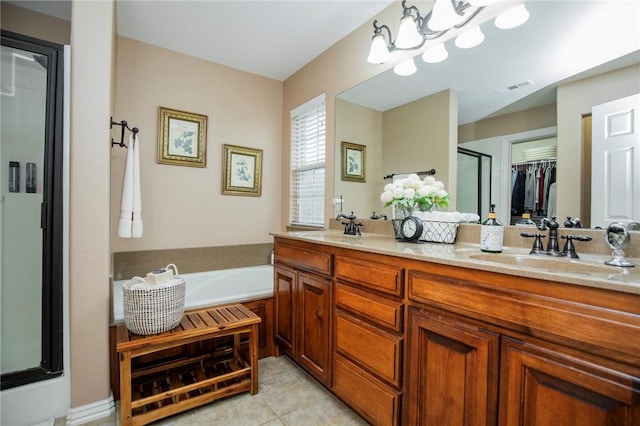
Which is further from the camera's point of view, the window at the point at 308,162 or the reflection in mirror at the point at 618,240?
the window at the point at 308,162

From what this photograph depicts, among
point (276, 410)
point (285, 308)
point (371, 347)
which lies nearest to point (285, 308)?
point (285, 308)

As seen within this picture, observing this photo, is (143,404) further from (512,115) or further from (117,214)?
(512,115)

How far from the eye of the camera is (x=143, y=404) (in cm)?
151

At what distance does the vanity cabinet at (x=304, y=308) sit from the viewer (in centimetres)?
170

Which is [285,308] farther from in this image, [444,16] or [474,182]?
[444,16]

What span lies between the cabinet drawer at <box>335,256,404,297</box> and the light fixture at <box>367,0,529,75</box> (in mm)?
1325

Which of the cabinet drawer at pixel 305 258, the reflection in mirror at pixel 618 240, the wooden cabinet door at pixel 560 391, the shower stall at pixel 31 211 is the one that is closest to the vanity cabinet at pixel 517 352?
the wooden cabinet door at pixel 560 391

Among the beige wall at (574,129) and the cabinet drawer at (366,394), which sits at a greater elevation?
the beige wall at (574,129)

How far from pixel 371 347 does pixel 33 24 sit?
313 cm

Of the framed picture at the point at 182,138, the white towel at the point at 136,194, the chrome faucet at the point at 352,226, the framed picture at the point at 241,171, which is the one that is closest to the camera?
the white towel at the point at 136,194

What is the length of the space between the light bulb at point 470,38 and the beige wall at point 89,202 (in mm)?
1938

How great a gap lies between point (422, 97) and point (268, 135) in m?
1.78

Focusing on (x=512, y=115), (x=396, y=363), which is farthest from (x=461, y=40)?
(x=396, y=363)

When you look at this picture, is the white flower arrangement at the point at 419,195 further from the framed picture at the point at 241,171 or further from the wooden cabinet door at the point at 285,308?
the framed picture at the point at 241,171
